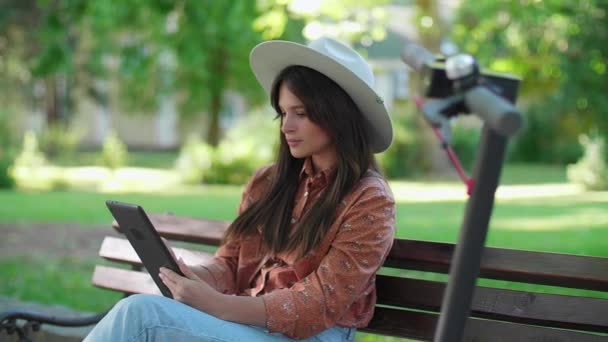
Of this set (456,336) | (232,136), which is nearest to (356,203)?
(456,336)

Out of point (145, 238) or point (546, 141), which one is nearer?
point (145, 238)

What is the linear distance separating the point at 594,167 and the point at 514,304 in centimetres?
1493

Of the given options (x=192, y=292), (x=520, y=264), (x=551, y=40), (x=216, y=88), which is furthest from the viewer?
(x=216, y=88)

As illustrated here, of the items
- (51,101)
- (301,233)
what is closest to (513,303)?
(301,233)

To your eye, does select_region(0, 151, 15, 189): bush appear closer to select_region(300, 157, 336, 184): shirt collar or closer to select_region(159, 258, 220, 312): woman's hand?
select_region(300, 157, 336, 184): shirt collar

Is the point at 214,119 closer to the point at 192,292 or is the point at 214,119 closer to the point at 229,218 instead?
the point at 229,218

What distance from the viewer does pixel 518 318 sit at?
10.8 feet

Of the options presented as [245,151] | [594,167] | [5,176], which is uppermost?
[594,167]

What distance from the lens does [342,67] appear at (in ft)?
10.4

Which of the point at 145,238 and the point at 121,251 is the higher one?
the point at 145,238

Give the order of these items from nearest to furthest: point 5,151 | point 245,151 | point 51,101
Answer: point 245,151 → point 5,151 → point 51,101

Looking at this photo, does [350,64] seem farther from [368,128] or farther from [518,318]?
[518,318]

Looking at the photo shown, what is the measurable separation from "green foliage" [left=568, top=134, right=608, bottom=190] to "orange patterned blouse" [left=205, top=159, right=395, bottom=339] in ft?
48.7

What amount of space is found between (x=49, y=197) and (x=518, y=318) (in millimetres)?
14534
